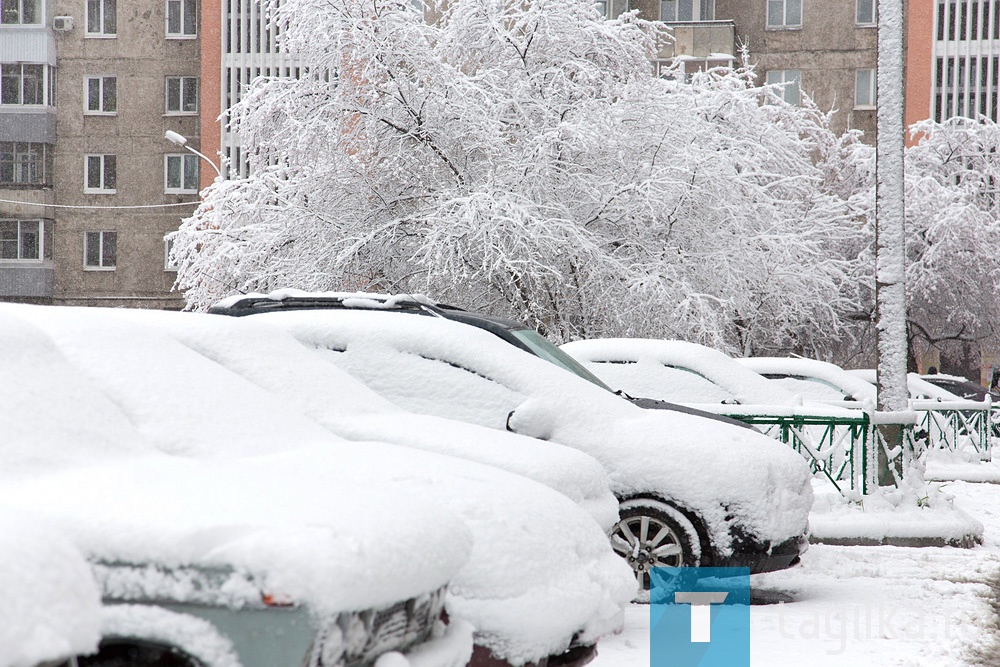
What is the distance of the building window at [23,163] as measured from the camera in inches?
1866

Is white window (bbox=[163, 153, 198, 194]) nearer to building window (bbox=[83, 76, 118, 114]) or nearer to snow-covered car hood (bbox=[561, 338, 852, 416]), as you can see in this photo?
building window (bbox=[83, 76, 118, 114])

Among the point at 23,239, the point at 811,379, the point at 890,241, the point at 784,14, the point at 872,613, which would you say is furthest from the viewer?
the point at 784,14

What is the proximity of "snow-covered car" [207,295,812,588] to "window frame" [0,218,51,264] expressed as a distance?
4158cm

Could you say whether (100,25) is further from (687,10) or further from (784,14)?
(784,14)

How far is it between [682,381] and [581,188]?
766cm

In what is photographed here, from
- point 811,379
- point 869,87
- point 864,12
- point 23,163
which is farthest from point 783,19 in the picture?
point 811,379

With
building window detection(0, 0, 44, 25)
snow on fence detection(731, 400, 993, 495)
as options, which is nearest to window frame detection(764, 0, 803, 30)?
building window detection(0, 0, 44, 25)

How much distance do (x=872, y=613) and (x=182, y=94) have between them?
143ft

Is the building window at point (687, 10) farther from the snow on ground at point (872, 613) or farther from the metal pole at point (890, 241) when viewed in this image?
the snow on ground at point (872, 613)

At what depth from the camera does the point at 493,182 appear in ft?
68.5

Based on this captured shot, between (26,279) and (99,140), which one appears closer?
(26,279)

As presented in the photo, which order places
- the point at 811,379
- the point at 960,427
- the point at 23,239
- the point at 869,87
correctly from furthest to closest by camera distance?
the point at 869,87 < the point at 23,239 < the point at 960,427 < the point at 811,379

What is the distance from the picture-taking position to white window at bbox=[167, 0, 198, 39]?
4772cm

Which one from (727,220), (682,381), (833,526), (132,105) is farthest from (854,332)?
(132,105)
